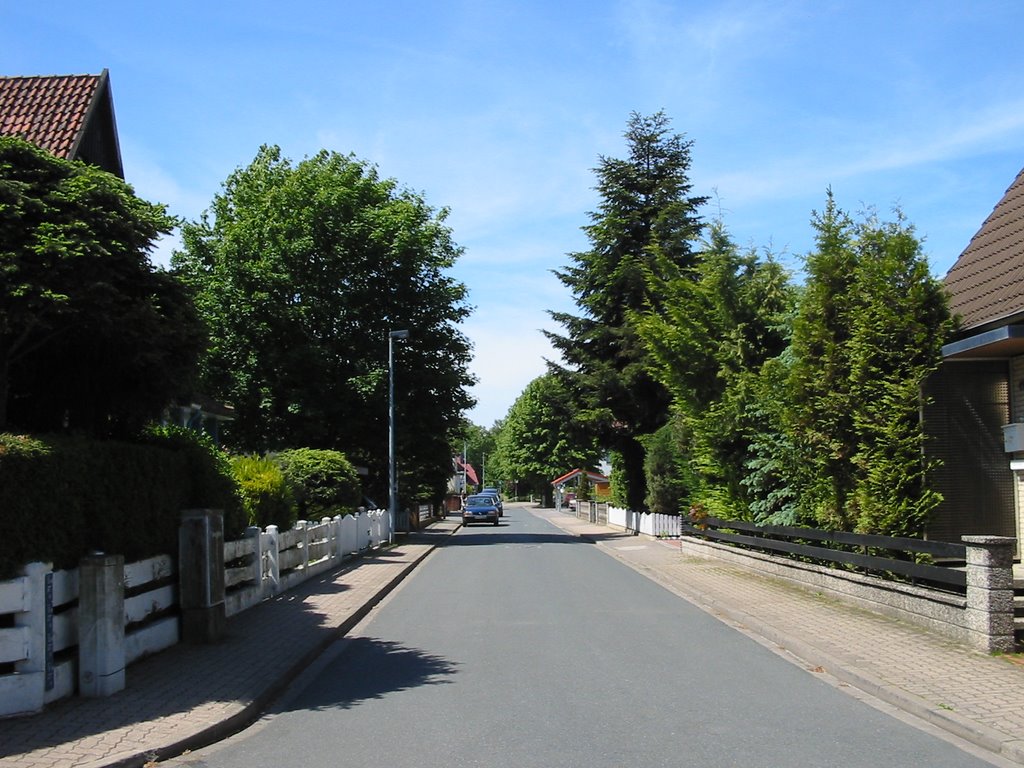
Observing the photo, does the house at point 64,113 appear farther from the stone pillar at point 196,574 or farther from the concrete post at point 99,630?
the concrete post at point 99,630

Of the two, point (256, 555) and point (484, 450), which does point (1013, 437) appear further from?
point (484, 450)

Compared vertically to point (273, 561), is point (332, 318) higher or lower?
higher

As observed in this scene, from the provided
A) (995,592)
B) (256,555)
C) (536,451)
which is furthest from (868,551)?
(536,451)

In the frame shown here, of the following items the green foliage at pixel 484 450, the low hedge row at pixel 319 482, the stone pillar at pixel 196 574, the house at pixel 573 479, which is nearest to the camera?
the stone pillar at pixel 196 574

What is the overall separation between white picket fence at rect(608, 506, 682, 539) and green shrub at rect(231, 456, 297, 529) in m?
16.9

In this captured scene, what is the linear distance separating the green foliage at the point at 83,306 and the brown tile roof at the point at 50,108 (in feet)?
17.7

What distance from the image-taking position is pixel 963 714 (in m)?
7.04

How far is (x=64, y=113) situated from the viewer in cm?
1442

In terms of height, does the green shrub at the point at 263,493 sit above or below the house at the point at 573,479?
above

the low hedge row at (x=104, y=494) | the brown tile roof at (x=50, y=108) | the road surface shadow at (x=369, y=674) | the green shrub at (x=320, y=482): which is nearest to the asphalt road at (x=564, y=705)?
the road surface shadow at (x=369, y=674)

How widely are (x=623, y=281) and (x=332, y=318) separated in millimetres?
11081

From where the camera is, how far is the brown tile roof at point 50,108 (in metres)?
13.9

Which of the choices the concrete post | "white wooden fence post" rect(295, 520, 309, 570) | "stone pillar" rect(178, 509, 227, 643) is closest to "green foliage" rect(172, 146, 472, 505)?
"white wooden fence post" rect(295, 520, 309, 570)

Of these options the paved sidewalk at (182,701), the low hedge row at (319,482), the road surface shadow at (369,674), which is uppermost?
the low hedge row at (319,482)
